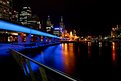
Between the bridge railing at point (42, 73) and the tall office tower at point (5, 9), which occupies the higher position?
the tall office tower at point (5, 9)

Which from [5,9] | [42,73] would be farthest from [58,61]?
[5,9]

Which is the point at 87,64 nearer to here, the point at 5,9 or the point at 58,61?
the point at 58,61

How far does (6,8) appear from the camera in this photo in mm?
187125

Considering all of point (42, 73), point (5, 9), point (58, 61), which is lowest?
point (58, 61)

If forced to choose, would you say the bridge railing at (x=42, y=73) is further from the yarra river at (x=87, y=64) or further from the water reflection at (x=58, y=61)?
the yarra river at (x=87, y=64)

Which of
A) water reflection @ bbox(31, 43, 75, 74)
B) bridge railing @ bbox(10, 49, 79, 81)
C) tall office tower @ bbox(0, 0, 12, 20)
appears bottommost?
water reflection @ bbox(31, 43, 75, 74)

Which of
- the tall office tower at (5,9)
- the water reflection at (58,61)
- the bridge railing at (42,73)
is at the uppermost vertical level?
the tall office tower at (5,9)

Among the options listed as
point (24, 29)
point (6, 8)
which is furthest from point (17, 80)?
point (6, 8)

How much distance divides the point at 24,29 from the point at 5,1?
134437mm

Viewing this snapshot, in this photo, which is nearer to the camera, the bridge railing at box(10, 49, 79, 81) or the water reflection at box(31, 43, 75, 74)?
the bridge railing at box(10, 49, 79, 81)

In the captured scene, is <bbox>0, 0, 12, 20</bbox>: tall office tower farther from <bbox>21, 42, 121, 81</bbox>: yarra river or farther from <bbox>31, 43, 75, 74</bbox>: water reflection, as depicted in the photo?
<bbox>21, 42, 121, 81</bbox>: yarra river

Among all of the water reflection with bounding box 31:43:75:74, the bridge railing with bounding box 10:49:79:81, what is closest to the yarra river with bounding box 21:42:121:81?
the water reflection with bounding box 31:43:75:74

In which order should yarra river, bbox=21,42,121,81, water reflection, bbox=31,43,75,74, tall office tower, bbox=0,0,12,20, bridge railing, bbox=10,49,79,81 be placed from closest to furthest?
bridge railing, bbox=10,49,79,81, yarra river, bbox=21,42,121,81, water reflection, bbox=31,43,75,74, tall office tower, bbox=0,0,12,20

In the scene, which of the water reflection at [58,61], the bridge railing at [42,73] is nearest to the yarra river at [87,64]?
the water reflection at [58,61]
